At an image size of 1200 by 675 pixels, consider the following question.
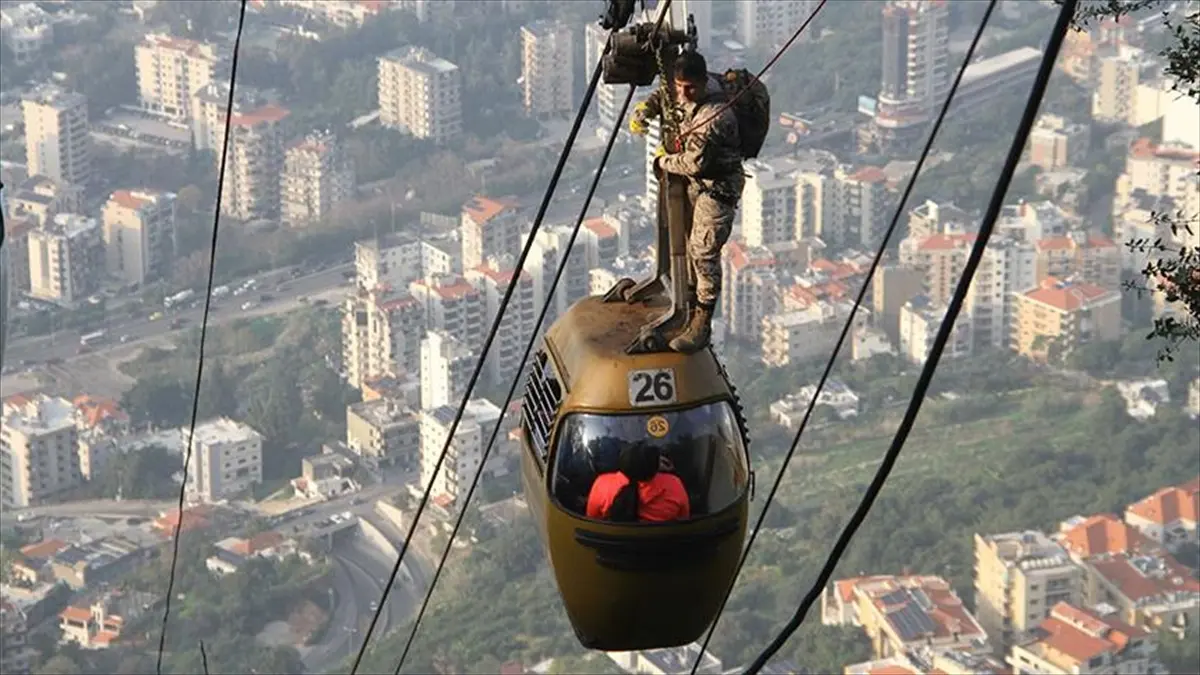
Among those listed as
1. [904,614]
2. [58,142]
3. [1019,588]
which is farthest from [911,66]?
[904,614]

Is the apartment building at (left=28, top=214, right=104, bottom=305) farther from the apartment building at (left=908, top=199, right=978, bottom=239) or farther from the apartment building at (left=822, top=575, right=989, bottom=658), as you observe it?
the apartment building at (left=822, top=575, right=989, bottom=658)

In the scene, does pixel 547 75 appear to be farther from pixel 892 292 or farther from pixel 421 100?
pixel 892 292

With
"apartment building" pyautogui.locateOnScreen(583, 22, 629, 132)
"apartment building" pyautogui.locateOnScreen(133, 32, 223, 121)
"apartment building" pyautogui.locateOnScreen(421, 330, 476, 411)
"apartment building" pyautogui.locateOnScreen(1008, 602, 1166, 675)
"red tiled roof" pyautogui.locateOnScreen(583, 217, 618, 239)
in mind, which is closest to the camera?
"apartment building" pyautogui.locateOnScreen(1008, 602, 1166, 675)

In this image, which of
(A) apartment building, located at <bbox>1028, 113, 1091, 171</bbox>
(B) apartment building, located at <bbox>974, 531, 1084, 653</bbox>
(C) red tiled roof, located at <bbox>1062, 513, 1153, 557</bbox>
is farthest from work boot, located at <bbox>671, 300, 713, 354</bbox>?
(A) apartment building, located at <bbox>1028, 113, 1091, 171</bbox>

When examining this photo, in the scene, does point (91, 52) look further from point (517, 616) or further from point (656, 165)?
point (656, 165)

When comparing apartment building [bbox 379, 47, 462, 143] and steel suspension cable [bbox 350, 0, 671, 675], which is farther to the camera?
apartment building [bbox 379, 47, 462, 143]
